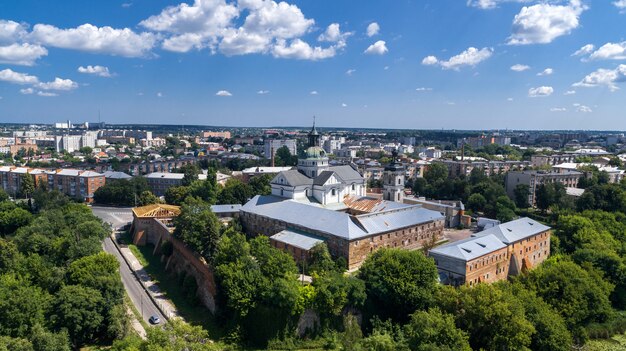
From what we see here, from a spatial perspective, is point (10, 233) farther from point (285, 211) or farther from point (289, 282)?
point (289, 282)

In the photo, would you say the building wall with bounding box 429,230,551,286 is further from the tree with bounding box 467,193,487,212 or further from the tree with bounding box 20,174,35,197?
the tree with bounding box 20,174,35,197

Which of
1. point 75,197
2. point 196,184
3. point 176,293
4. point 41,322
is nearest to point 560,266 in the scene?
point 176,293

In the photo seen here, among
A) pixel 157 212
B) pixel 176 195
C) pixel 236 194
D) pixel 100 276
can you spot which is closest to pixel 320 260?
pixel 100 276

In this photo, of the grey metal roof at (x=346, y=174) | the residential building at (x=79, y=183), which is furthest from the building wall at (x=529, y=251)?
the residential building at (x=79, y=183)

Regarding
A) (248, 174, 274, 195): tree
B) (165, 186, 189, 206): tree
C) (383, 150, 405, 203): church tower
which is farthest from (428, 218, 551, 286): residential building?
(165, 186, 189, 206): tree

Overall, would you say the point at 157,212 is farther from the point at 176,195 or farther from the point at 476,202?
the point at 476,202

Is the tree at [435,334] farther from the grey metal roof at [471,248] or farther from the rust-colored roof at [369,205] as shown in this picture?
the rust-colored roof at [369,205]
